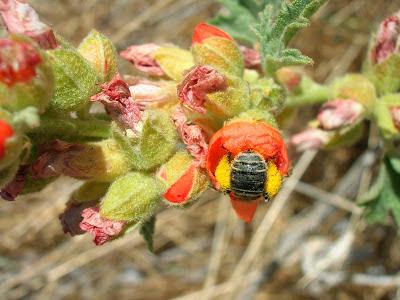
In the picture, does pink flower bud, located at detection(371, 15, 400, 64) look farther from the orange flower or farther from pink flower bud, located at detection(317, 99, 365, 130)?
the orange flower

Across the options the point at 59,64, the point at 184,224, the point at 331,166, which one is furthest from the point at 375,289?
the point at 59,64

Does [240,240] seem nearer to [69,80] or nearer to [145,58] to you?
[145,58]

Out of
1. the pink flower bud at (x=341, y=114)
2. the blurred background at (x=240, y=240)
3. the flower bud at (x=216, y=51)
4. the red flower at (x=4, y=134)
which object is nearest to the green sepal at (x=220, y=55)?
the flower bud at (x=216, y=51)

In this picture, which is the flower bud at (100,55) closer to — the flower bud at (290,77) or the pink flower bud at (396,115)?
the flower bud at (290,77)

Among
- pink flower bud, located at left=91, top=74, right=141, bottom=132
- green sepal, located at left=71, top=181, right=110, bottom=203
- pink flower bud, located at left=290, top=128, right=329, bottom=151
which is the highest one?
pink flower bud, located at left=91, top=74, right=141, bottom=132

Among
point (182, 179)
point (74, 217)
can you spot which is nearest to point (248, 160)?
point (182, 179)

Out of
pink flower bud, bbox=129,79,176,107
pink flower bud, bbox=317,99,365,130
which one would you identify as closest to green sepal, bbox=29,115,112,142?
pink flower bud, bbox=129,79,176,107

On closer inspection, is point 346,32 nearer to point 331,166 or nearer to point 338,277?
point 331,166
